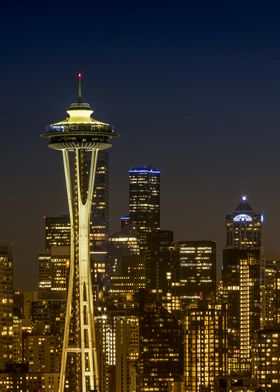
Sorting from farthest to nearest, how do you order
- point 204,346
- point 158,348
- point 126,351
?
point 158,348, point 204,346, point 126,351

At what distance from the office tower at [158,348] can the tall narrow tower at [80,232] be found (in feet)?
52.6

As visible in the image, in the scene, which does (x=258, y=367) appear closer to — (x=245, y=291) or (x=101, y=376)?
(x=101, y=376)

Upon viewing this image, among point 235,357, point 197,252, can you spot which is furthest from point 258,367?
point 197,252

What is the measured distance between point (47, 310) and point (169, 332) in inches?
182

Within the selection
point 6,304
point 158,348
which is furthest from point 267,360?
point 6,304

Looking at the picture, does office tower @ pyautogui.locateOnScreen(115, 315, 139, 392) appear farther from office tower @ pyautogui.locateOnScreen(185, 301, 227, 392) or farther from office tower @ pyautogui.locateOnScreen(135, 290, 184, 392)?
office tower @ pyautogui.locateOnScreen(185, 301, 227, 392)

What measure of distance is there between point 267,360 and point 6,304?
9.22 meters

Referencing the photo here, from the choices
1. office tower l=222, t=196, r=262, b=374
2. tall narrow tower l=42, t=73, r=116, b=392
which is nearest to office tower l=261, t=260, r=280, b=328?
office tower l=222, t=196, r=262, b=374

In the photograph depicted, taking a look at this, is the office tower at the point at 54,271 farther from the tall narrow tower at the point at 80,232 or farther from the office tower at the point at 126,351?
the tall narrow tower at the point at 80,232

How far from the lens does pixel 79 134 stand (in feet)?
198

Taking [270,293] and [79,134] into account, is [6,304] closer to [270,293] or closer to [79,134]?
[270,293]

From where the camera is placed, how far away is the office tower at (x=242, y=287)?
83.1 m

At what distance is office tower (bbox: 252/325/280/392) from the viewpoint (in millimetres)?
75688

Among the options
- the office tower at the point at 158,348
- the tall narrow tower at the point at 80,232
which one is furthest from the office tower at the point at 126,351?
the tall narrow tower at the point at 80,232
